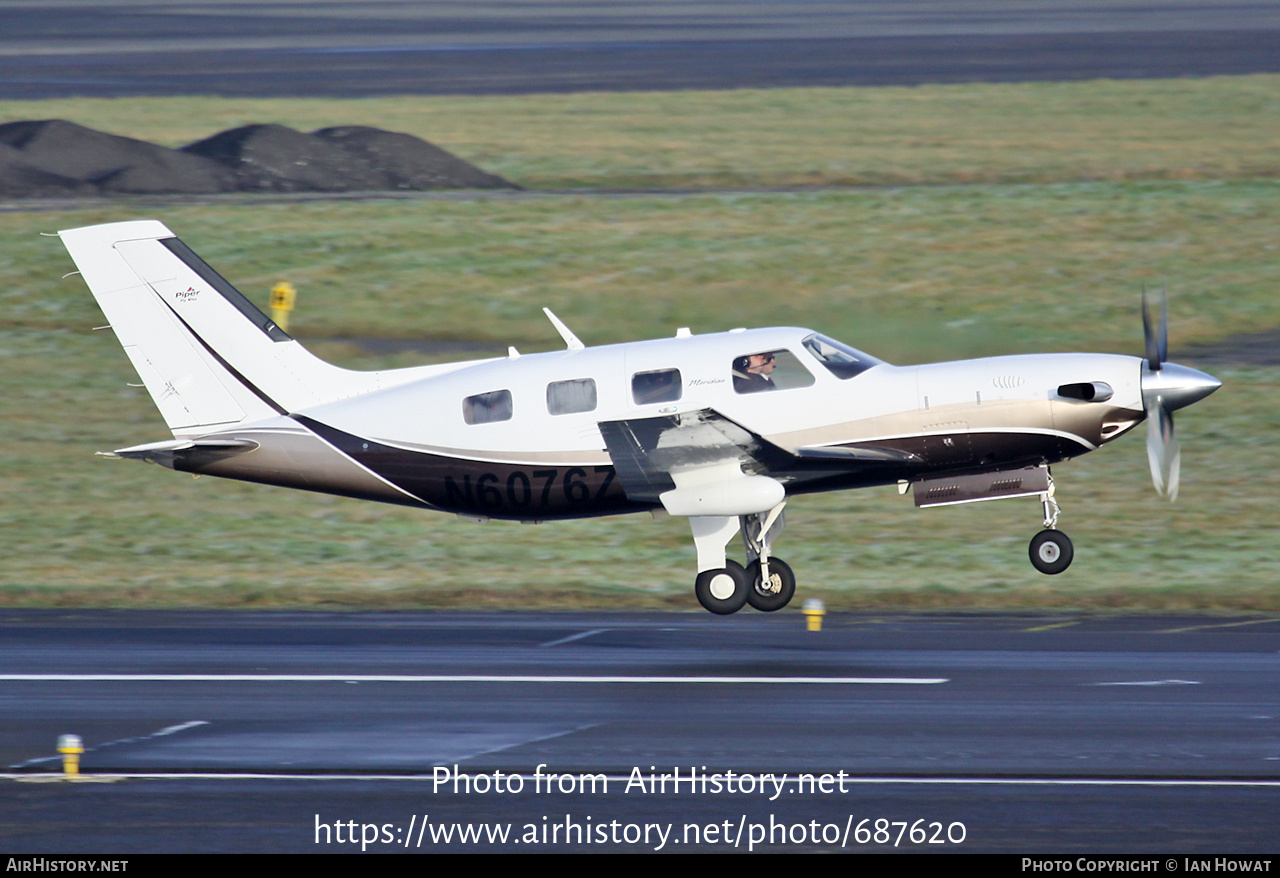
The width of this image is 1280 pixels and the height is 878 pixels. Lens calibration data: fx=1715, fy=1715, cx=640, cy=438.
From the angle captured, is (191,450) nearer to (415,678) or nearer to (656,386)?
(415,678)

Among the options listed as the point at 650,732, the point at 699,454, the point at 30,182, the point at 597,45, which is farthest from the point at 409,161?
the point at 650,732

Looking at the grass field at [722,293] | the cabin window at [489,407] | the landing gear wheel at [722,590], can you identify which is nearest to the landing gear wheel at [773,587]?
the landing gear wheel at [722,590]

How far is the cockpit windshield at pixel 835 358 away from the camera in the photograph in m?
18.0

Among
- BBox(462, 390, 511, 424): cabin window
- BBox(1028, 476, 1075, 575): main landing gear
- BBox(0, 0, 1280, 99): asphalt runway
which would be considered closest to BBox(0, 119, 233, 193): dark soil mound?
BBox(0, 0, 1280, 99): asphalt runway

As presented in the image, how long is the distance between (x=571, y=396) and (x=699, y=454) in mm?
1545

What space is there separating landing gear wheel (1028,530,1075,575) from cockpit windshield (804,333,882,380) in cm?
270

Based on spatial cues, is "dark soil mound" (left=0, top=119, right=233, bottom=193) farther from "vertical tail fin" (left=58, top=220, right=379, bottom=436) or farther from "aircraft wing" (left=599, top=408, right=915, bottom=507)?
"aircraft wing" (left=599, top=408, right=915, bottom=507)

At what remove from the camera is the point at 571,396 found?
723 inches

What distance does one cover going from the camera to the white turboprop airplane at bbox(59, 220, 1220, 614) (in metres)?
17.8

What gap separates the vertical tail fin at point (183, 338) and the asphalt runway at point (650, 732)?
2.62 meters

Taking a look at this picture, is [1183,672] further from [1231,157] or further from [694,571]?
[1231,157]

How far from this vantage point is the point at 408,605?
21188mm
